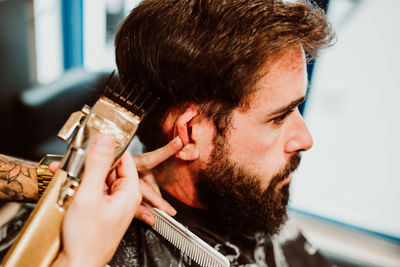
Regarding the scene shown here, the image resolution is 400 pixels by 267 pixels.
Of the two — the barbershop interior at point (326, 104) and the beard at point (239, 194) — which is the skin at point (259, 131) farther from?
the barbershop interior at point (326, 104)

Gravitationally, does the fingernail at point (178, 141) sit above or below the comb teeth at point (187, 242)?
above

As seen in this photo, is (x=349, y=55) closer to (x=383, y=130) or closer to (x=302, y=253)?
(x=383, y=130)

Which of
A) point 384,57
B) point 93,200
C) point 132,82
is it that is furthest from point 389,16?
point 93,200

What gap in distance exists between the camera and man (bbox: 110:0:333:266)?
33.6 inches

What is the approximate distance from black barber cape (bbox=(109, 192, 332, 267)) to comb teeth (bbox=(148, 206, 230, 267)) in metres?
0.08

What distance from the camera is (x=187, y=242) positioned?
0.89m

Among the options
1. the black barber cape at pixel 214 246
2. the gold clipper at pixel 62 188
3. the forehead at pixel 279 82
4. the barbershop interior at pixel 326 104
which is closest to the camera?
the gold clipper at pixel 62 188

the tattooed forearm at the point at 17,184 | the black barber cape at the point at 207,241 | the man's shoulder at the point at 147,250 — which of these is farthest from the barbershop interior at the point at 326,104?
the man's shoulder at the point at 147,250

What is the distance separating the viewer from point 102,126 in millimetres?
666

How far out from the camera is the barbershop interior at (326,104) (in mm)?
1579

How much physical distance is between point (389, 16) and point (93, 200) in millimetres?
1666

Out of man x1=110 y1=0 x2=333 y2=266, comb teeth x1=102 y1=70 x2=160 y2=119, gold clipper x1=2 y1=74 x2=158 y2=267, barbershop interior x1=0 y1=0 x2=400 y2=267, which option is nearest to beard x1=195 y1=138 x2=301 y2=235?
man x1=110 y1=0 x2=333 y2=266

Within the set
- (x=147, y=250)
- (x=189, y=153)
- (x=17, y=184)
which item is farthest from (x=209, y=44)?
→ (x=17, y=184)

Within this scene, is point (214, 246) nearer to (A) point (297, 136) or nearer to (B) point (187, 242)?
(B) point (187, 242)
